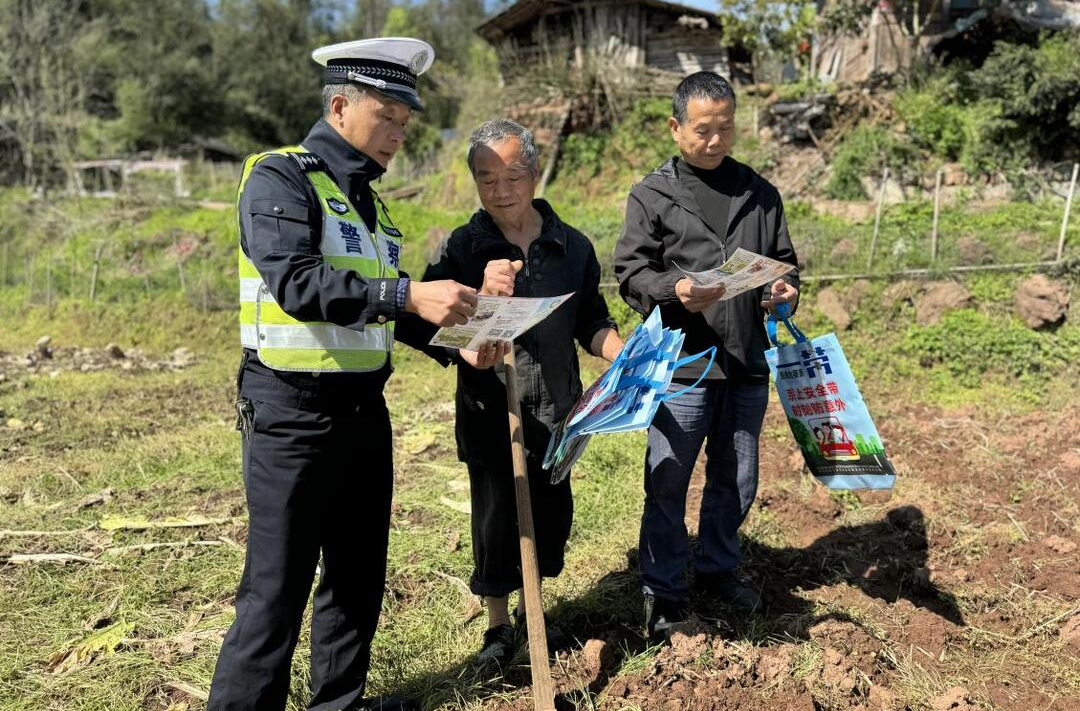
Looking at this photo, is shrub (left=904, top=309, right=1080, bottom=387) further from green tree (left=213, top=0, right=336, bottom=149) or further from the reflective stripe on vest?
green tree (left=213, top=0, right=336, bottom=149)

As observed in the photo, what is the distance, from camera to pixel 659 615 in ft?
9.46

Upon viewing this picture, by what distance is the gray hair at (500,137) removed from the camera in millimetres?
2453

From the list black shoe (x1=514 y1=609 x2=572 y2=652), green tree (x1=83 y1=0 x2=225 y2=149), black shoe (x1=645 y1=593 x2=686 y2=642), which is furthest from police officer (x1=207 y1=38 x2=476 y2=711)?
green tree (x1=83 y1=0 x2=225 y2=149)

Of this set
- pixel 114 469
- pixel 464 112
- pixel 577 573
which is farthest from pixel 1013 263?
pixel 464 112

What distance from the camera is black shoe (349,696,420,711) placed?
2.58 meters

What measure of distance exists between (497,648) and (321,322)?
1.43 meters

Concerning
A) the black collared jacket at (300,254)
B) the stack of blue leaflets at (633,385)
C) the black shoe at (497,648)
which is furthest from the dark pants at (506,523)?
the black collared jacket at (300,254)

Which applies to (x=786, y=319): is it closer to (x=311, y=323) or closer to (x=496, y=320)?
(x=496, y=320)

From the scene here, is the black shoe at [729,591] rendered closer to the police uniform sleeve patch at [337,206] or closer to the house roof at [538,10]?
the police uniform sleeve patch at [337,206]

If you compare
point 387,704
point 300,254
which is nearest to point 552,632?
point 387,704

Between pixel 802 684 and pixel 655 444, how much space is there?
933 mm

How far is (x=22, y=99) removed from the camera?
25328 mm

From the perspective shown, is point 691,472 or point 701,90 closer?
point 701,90

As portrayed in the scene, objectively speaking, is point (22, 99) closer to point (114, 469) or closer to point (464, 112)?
point (464, 112)
